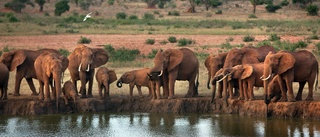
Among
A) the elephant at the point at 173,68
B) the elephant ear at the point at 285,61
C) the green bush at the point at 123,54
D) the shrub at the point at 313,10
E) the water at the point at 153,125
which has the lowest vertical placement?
the shrub at the point at 313,10

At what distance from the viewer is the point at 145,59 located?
33156mm

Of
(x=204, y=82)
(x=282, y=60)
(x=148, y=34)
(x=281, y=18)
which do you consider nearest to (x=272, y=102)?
(x=282, y=60)

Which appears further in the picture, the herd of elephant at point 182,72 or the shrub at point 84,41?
the shrub at point 84,41

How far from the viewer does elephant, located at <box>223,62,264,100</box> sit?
2081cm

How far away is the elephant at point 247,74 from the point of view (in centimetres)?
2081

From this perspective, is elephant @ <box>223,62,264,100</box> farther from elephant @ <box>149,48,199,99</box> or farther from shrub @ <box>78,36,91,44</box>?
shrub @ <box>78,36,91,44</box>

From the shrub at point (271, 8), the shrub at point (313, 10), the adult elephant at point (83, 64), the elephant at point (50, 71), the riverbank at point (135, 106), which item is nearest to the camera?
the riverbank at point (135, 106)

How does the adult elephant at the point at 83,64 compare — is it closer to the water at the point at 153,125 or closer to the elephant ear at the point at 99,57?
the elephant ear at the point at 99,57

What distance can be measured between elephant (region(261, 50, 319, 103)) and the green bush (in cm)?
1251

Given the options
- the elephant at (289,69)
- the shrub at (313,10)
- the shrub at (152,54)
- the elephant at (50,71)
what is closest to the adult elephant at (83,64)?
the elephant at (50,71)

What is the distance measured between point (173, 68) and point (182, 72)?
628 millimetres

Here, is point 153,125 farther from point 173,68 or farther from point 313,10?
point 313,10

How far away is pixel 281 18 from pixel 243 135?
150 feet

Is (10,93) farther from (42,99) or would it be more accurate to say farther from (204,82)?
(204,82)
